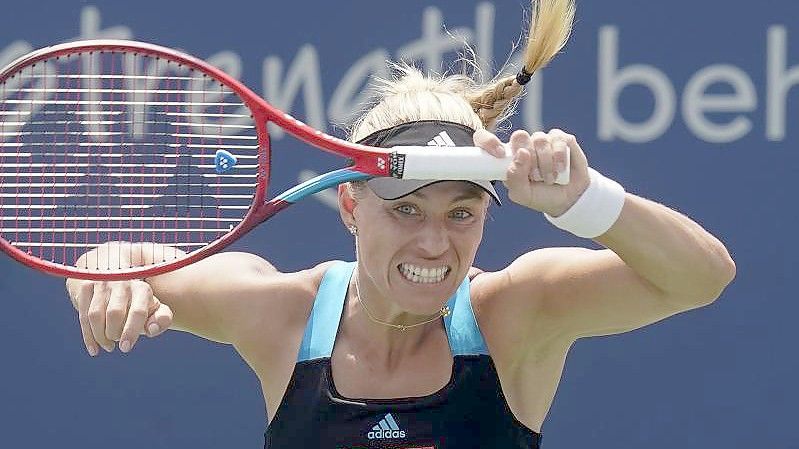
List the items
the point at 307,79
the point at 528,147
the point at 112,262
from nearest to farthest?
1. the point at 528,147
2. the point at 112,262
3. the point at 307,79

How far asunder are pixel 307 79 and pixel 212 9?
349mm

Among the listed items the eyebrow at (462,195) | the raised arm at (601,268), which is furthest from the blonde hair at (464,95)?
the raised arm at (601,268)

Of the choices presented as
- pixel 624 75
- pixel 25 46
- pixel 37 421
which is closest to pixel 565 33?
pixel 624 75

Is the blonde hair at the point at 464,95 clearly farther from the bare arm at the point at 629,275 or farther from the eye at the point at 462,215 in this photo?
the bare arm at the point at 629,275

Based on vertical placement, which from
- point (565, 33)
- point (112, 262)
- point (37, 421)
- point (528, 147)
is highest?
point (565, 33)

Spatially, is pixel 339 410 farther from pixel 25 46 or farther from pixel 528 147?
pixel 25 46

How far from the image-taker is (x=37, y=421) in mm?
4617

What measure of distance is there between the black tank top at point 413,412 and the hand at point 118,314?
1.31 ft

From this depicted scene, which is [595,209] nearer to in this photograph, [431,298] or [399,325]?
[431,298]

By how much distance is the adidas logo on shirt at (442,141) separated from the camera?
2857 millimetres

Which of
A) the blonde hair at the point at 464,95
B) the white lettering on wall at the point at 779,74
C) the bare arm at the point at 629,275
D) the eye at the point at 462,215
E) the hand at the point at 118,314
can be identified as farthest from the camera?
the white lettering on wall at the point at 779,74

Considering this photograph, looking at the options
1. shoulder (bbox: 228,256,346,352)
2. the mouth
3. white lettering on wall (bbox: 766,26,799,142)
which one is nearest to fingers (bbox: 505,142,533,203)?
the mouth

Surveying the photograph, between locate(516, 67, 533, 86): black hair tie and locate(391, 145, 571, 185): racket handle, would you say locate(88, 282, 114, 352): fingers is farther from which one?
locate(516, 67, 533, 86): black hair tie

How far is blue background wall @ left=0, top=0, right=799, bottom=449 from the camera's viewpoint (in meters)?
4.45
